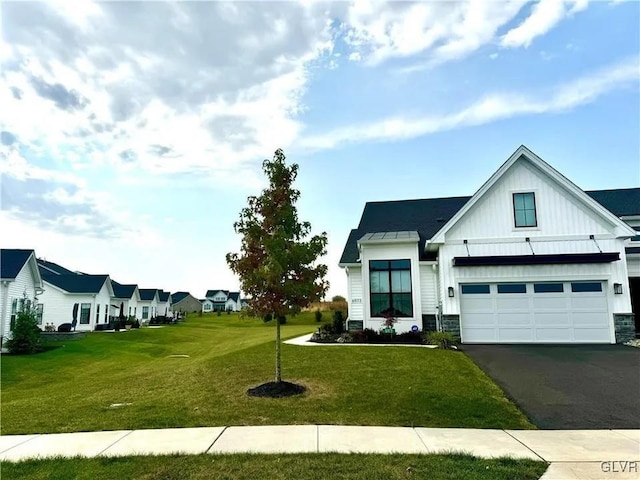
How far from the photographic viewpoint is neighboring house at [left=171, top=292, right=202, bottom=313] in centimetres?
8962

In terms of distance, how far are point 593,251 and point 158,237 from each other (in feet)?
70.7

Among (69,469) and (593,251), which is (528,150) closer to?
(593,251)

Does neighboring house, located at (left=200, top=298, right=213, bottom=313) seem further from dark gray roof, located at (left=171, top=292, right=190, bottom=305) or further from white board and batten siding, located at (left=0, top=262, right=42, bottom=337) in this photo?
white board and batten siding, located at (left=0, top=262, right=42, bottom=337)

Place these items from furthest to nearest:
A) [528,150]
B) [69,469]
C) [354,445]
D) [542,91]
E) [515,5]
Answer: [528,150] < [542,91] < [515,5] < [354,445] < [69,469]

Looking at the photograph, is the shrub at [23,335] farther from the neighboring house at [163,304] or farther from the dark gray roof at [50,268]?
the neighboring house at [163,304]

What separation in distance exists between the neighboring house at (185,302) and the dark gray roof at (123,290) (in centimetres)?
3815

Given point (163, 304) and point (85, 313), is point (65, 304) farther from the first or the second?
point (163, 304)

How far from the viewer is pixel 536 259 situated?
54.0ft

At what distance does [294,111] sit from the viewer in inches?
658

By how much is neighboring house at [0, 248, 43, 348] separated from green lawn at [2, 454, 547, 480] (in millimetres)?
21329

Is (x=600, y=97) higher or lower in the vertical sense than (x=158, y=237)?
higher

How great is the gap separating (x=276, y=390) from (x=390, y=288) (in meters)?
10.2

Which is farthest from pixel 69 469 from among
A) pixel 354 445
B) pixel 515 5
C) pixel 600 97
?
pixel 600 97

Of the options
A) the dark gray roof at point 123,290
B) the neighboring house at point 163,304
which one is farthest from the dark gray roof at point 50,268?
the neighboring house at point 163,304
